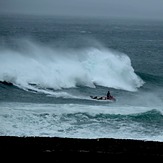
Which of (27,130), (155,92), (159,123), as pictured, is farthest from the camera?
(155,92)

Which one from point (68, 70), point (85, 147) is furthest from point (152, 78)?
point (85, 147)

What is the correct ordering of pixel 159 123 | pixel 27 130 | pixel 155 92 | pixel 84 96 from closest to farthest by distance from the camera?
pixel 27 130
pixel 159 123
pixel 84 96
pixel 155 92

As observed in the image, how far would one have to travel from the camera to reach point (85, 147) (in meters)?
17.1

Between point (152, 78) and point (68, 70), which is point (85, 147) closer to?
point (68, 70)

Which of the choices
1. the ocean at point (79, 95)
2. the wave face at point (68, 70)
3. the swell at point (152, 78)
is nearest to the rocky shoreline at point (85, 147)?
the ocean at point (79, 95)

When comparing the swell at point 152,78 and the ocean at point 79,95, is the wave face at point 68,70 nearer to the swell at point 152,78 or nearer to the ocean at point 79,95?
the ocean at point 79,95

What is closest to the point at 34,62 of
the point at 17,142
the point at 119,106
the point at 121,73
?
the point at 121,73

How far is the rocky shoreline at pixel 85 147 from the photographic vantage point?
640 inches

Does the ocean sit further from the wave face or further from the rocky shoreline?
the rocky shoreline

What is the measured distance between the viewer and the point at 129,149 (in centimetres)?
1706

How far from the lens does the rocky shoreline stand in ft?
53.4

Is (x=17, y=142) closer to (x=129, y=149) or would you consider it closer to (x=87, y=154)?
(x=87, y=154)

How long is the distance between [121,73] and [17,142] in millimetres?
31400

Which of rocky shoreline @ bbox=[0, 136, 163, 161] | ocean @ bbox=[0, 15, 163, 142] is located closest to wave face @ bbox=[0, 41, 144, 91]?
ocean @ bbox=[0, 15, 163, 142]
